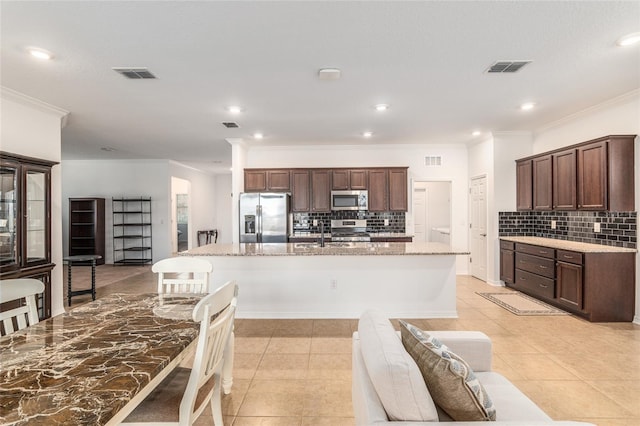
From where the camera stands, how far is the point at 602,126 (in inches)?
Answer: 171

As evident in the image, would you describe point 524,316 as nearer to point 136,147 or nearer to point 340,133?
point 340,133

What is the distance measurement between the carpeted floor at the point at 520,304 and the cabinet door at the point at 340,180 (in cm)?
306

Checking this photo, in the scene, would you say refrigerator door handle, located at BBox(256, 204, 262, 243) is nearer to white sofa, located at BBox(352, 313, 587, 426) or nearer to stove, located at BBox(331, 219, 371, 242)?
stove, located at BBox(331, 219, 371, 242)

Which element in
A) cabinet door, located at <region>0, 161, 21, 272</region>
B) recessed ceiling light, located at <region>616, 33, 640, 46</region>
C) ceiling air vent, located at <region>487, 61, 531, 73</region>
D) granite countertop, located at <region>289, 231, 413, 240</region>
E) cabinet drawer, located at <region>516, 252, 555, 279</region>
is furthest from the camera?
granite countertop, located at <region>289, 231, 413, 240</region>

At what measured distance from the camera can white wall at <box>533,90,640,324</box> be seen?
389 cm

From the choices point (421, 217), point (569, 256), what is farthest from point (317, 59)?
point (421, 217)

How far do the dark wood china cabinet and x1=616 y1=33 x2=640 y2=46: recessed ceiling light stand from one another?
561cm

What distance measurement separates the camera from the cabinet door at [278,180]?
259 inches

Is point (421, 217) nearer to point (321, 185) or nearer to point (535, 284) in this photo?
point (321, 185)

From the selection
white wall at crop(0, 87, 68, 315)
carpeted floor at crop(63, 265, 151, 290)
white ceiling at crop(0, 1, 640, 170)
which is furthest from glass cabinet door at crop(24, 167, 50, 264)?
carpeted floor at crop(63, 265, 151, 290)

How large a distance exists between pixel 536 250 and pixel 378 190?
9.34 feet

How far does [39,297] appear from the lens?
3.73 metres

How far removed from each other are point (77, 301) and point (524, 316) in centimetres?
637

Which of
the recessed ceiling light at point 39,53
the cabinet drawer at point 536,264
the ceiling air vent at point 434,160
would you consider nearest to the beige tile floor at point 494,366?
the cabinet drawer at point 536,264
